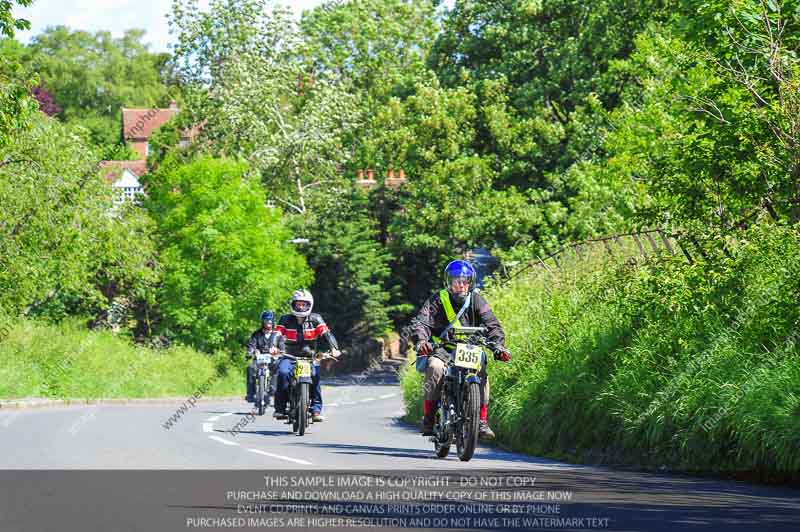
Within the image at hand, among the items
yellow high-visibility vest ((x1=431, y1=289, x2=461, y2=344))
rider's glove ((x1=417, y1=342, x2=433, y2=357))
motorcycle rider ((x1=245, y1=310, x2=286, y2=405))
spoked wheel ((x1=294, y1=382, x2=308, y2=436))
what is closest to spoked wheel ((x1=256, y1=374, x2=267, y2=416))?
motorcycle rider ((x1=245, y1=310, x2=286, y2=405))

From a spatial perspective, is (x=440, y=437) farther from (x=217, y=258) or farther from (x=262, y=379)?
(x=217, y=258)

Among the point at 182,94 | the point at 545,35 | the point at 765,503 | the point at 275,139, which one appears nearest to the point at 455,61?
the point at 545,35

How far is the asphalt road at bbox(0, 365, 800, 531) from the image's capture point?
879cm

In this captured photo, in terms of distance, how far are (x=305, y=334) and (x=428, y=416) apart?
19.4ft

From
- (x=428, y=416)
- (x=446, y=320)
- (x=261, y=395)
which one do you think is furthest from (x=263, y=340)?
(x=446, y=320)

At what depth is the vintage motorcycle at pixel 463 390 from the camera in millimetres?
13273

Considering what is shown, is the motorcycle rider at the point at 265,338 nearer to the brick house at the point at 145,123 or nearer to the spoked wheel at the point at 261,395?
the spoked wheel at the point at 261,395

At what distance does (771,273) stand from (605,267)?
18.4 feet

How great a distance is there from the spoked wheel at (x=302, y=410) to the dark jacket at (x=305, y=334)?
642mm

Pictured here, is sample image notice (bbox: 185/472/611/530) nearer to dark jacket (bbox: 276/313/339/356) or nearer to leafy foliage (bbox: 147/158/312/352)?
dark jacket (bbox: 276/313/339/356)

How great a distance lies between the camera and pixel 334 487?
11.0 metres

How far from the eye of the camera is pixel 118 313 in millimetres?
58156

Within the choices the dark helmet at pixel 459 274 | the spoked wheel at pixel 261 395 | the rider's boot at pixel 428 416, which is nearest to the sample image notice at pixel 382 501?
the rider's boot at pixel 428 416

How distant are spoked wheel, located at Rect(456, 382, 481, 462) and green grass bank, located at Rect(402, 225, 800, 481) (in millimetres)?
1971
